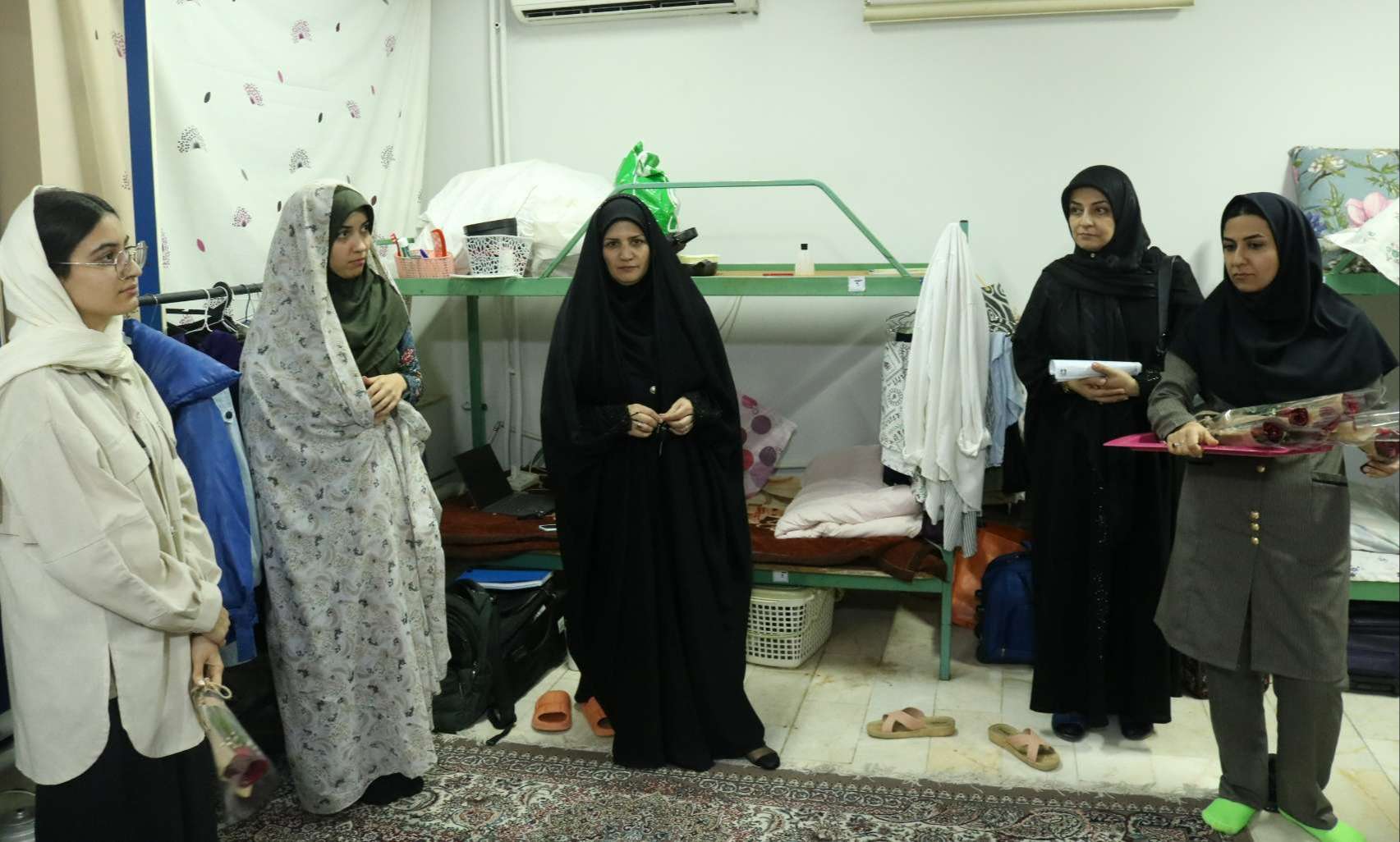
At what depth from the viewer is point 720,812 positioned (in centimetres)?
282

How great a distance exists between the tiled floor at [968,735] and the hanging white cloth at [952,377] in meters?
0.53

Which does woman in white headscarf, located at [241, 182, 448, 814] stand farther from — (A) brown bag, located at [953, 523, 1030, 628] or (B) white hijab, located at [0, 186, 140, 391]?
(A) brown bag, located at [953, 523, 1030, 628]

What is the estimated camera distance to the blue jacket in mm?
2475

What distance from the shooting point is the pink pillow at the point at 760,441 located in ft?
13.8

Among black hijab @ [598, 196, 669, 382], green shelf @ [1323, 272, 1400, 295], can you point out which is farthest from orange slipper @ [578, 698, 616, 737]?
green shelf @ [1323, 272, 1400, 295]

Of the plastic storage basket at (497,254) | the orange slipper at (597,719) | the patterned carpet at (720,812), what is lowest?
the patterned carpet at (720,812)

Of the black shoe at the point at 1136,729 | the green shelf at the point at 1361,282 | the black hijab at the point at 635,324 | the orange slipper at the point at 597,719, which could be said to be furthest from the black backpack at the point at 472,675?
the green shelf at the point at 1361,282

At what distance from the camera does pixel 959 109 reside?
4059mm

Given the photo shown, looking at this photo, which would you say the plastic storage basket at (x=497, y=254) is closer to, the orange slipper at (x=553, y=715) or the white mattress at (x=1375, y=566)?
the orange slipper at (x=553, y=715)

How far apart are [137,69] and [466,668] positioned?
1832 mm

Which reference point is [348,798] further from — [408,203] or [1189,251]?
[1189,251]

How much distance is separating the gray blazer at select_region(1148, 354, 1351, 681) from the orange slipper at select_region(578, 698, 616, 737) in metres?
1.57

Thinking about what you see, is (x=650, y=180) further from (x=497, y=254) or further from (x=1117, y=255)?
(x=1117, y=255)

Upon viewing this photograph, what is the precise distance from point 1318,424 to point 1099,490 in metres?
0.77
